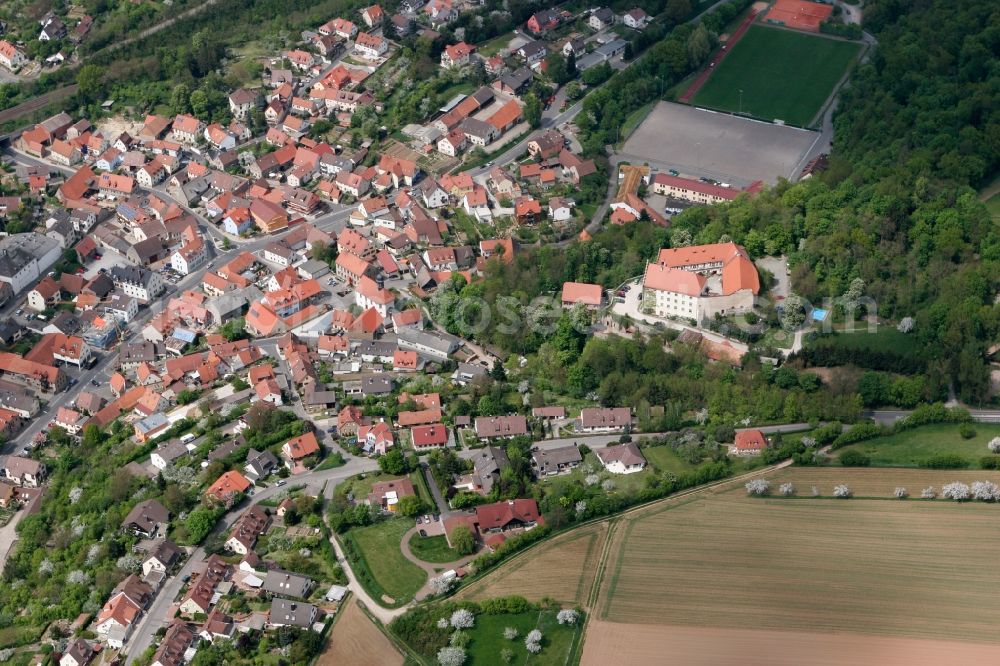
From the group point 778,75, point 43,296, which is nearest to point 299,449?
point 43,296

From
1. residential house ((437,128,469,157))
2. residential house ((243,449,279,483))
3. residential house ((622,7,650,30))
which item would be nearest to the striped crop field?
residential house ((243,449,279,483))

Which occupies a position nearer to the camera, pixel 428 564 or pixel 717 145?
pixel 428 564

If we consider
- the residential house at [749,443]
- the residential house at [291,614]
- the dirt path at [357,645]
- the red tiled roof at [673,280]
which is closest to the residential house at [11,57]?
the red tiled roof at [673,280]

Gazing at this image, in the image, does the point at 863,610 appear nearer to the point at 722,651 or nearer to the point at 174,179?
the point at 722,651

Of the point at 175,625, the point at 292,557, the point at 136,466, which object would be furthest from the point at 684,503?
the point at 136,466

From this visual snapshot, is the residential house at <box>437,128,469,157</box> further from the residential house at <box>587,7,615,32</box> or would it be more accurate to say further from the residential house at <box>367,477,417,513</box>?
the residential house at <box>367,477,417,513</box>

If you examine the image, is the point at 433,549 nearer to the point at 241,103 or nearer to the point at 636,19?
the point at 241,103
